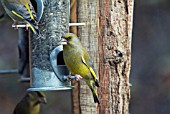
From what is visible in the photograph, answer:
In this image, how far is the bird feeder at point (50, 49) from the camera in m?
7.53

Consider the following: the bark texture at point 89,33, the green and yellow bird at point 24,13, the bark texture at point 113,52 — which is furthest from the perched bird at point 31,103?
the green and yellow bird at point 24,13

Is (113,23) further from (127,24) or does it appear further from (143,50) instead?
(143,50)

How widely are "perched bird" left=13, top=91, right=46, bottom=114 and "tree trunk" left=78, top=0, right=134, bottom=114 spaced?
1.36 meters

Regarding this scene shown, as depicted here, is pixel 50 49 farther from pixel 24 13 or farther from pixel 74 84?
pixel 74 84

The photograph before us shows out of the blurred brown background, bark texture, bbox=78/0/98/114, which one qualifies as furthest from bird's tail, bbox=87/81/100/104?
the blurred brown background

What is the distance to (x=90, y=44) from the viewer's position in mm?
7527

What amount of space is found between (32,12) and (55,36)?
442 mm

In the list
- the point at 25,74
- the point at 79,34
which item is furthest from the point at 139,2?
the point at 79,34

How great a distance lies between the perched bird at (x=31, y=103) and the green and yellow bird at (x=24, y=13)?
163 cm

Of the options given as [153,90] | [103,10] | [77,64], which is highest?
[103,10]

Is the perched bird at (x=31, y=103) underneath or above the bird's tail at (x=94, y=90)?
underneath

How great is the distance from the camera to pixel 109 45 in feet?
24.4

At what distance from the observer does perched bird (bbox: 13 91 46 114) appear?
29.1 ft

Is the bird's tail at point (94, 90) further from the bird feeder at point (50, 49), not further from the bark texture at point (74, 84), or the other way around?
the bark texture at point (74, 84)
